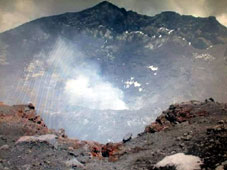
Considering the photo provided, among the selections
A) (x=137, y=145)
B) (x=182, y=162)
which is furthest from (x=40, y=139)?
(x=182, y=162)

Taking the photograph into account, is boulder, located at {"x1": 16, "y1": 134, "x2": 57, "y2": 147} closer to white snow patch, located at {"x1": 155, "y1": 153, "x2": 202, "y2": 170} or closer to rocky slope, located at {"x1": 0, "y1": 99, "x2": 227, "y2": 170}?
rocky slope, located at {"x1": 0, "y1": 99, "x2": 227, "y2": 170}

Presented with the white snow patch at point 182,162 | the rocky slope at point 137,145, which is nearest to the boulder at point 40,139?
the rocky slope at point 137,145

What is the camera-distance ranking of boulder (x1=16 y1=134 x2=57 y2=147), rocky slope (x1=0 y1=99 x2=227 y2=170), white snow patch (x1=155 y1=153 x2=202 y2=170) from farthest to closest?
boulder (x1=16 y1=134 x2=57 y2=147), rocky slope (x1=0 y1=99 x2=227 y2=170), white snow patch (x1=155 y1=153 x2=202 y2=170)

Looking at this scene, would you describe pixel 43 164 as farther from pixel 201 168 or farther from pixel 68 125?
pixel 68 125

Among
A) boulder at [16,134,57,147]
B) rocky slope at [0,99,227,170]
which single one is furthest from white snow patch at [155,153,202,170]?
boulder at [16,134,57,147]

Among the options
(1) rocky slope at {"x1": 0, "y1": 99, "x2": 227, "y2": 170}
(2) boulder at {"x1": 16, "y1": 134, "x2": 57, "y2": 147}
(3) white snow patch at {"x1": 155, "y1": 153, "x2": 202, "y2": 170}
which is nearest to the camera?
(3) white snow patch at {"x1": 155, "y1": 153, "x2": 202, "y2": 170}

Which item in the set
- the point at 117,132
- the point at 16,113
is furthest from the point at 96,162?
the point at 117,132

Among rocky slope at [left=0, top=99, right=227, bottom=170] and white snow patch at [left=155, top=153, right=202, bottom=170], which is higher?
rocky slope at [left=0, top=99, right=227, bottom=170]
